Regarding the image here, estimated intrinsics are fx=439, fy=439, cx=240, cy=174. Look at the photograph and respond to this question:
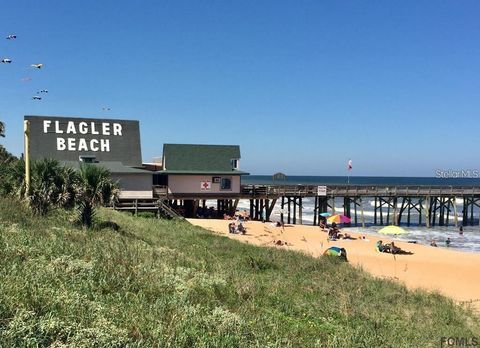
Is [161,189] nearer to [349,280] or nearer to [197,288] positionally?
[349,280]

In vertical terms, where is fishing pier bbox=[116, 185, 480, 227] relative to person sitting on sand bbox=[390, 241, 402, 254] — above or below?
above

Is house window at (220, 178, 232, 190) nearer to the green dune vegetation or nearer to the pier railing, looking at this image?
the pier railing

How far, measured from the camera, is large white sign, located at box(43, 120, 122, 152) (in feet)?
122

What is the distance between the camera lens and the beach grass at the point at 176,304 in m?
5.67

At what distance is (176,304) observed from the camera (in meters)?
7.20

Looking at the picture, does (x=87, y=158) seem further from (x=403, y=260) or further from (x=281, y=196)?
(x=403, y=260)

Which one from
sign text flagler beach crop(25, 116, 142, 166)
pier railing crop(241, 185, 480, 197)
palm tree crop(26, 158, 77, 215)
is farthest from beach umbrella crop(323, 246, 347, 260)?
sign text flagler beach crop(25, 116, 142, 166)

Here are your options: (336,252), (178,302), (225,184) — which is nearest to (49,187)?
(178,302)

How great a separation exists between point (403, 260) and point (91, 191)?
16.8m

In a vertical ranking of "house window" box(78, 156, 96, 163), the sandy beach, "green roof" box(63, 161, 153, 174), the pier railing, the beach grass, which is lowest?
the sandy beach

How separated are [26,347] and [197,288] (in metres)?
4.23

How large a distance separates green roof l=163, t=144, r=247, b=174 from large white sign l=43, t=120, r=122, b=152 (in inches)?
197

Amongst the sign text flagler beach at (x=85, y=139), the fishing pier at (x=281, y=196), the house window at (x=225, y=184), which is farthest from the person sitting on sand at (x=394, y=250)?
the sign text flagler beach at (x=85, y=139)

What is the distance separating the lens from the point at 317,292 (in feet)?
36.9
